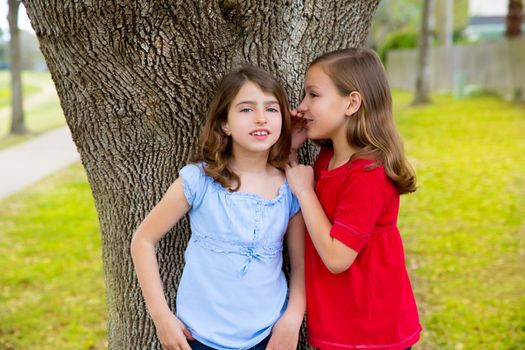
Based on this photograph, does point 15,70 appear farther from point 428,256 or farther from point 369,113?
point 369,113

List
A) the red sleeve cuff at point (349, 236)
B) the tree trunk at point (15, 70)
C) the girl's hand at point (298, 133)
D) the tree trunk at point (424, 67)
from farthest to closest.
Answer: the tree trunk at point (424, 67)
the tree trunk at point (15, 70)
the girl's hand at point (298, 133)
the red sleeve cuff at point (349, 236)

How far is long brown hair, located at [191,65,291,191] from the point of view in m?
2.16

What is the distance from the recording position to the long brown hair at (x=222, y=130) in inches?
84.9

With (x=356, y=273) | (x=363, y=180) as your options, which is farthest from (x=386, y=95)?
(x=356, y=273)

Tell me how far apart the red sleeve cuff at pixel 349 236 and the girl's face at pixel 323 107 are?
1.17 ft

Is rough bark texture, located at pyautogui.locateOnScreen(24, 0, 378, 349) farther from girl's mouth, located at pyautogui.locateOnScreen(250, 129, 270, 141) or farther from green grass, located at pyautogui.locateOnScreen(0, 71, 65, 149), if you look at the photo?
green grass, located at pyautogui.locateOnScreen(0, 71, 65, 149)

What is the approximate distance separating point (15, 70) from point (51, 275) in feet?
36.8

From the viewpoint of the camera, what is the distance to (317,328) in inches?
86.0

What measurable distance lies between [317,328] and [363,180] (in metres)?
0.54

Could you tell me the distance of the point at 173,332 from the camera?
83.0 inches

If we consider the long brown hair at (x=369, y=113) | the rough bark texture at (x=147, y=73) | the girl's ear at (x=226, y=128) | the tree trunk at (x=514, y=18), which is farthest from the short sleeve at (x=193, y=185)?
the tree trunk at (x=514, y=18)

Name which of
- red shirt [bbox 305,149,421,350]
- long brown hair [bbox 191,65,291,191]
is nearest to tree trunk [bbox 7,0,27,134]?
long brown hair [bbox 191,65,291,191]

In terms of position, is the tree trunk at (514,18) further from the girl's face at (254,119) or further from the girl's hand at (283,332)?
the girl's hand at (283,332)

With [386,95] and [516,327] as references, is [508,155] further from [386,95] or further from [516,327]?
[386,95]
